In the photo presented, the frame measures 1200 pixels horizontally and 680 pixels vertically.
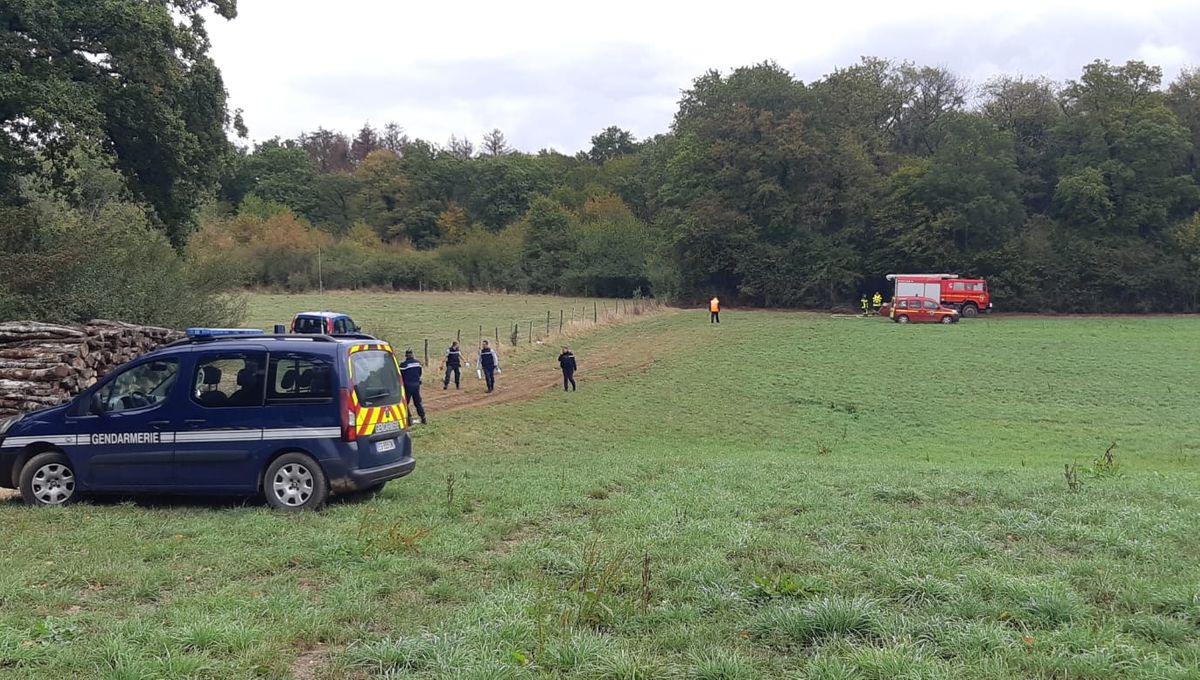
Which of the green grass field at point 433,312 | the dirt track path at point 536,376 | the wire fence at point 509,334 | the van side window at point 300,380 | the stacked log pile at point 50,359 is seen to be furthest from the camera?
the green grass field at point 433,312

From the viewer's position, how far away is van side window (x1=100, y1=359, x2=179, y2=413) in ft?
26.6

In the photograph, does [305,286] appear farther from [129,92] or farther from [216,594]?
[216,594]

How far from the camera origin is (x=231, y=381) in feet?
26.7

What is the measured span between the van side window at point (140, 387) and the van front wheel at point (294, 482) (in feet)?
4.69

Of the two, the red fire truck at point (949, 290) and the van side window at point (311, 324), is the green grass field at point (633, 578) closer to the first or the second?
the van side window at point (311, 324)

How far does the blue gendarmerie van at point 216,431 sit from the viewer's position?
788 cm

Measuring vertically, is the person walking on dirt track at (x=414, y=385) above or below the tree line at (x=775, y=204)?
below

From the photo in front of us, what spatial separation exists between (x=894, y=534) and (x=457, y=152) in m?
106

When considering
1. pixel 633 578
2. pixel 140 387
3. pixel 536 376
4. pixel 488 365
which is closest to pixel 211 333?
pixel 140 387

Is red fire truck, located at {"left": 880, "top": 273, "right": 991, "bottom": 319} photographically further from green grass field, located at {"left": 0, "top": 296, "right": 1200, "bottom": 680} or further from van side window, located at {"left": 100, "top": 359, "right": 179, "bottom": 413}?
van side window, located at {"left": 100, "top": 359, "right": 179, "bottom": 413}

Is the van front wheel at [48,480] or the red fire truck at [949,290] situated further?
the red fire truck at [949,290]

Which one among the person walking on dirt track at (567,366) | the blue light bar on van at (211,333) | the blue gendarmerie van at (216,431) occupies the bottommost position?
the person walking on dirt track at (567,366)

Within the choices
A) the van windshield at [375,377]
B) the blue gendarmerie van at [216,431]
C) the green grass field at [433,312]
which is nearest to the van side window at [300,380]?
the blue gendarmerie van at [216,431]

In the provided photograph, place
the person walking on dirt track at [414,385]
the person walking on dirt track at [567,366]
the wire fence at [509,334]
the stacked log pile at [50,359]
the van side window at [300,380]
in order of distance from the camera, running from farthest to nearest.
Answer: the wire fence at [509,334]
the person walking on dirt track at [567,366]
the person walking on dirt track at [414,385]
the stacked log pile at [50,359]
the van side window at [300,380]
